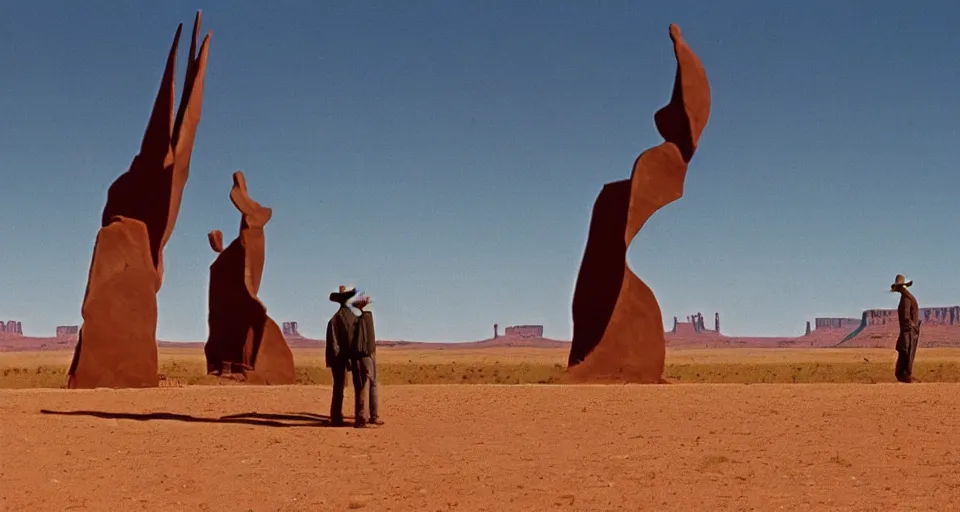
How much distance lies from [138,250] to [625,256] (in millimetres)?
9491

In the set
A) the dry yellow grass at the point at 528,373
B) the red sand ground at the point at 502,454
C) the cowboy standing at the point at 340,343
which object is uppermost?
the cowboy standing at the point at 340,343

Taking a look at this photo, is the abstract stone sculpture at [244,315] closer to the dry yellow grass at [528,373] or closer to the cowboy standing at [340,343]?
the dry yellow grass at [528,373]

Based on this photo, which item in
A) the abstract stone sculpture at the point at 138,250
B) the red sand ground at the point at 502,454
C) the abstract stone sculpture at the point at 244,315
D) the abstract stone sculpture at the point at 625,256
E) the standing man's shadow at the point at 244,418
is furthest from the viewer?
the abstract stone sculpture at the point at 244,315

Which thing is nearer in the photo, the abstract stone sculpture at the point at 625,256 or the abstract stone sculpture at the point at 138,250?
the abstract stone sculpture at the point at 138,250

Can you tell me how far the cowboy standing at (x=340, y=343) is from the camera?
12.9 metres

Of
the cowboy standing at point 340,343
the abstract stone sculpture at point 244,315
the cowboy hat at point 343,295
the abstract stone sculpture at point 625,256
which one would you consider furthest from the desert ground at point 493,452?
the abstract stone sculpture at point 244,315

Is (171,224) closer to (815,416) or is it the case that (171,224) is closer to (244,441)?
(244,441)

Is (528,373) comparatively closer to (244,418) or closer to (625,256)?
(625,256)

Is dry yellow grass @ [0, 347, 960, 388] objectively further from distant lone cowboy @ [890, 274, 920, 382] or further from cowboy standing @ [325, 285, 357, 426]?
cowboy standing @ [325, 285, 357, 426]

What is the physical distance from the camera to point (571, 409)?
14.1 metres

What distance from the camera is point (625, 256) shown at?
20.1 metres

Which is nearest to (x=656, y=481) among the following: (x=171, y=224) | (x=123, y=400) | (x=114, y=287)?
(x=123, y=400)

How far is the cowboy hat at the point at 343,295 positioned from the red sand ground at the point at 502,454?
64.8 inches

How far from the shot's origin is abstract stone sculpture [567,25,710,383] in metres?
20.0
